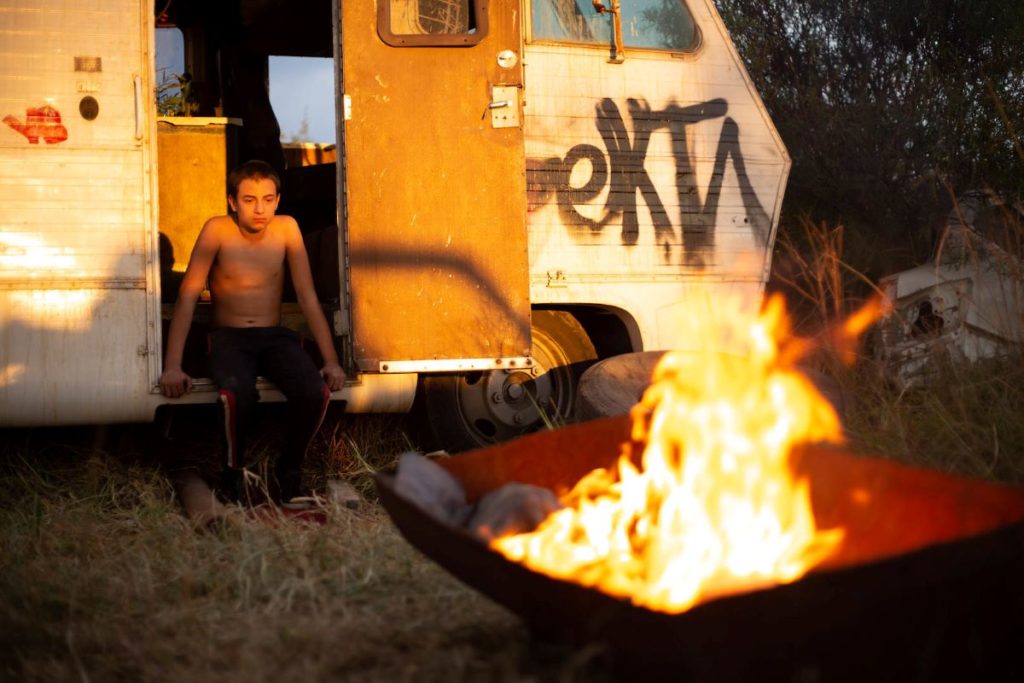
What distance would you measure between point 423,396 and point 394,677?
10.7 feet

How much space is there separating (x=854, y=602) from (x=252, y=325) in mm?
3816

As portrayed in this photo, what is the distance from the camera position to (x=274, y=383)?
546cm

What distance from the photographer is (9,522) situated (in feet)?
16.1

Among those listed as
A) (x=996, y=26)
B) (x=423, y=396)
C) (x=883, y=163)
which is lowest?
(x=423, y=396)

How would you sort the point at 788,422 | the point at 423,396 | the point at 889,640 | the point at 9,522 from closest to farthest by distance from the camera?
the point at 889,640 < the point at 788,422 < the point at 9,522 < the point at 423,396

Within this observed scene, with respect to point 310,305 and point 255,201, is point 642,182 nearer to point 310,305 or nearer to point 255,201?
point 310,305

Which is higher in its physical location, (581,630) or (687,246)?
(687,246)

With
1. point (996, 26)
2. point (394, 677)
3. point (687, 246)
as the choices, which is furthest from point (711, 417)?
point (996, 26)

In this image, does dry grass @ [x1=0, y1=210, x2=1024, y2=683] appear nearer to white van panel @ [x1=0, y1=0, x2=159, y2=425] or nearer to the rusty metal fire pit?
the rusty metal fire pit

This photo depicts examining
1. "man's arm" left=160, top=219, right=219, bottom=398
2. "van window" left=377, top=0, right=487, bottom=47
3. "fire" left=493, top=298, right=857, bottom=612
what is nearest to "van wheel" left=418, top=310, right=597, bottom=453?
"man's arm" left=160, top=219, right=219, bottom=398

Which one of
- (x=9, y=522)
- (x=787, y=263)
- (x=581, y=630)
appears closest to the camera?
(x=581, y=630)

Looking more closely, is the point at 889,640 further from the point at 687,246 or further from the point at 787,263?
the point at 787,263

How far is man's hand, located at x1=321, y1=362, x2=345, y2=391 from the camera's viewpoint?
17.8ft

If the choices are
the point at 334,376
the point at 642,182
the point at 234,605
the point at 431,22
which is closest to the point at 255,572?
the point at 234,605
